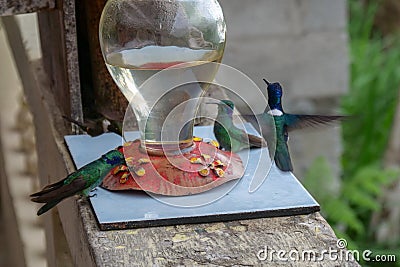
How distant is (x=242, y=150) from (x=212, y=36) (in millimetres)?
228

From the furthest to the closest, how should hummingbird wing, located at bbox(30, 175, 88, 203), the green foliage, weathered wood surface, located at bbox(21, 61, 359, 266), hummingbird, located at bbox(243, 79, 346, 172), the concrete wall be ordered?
the green foliage → the concrete wall → hummingbird, located at bbox(243, 79, 346, 172) → hummingbird wing, located at bbox(30, 175, 88, 203) → weathered wood surface, located at bbox(21, 61, 359, 266)

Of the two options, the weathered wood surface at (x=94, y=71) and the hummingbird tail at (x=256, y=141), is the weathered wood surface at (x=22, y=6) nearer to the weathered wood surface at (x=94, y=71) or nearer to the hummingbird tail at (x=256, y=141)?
the weathered wood surface at (x=94, y=71)

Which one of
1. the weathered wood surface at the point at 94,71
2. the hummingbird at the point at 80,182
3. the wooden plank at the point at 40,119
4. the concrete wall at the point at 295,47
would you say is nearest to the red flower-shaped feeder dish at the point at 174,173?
the hummingbird at the point at 80,182

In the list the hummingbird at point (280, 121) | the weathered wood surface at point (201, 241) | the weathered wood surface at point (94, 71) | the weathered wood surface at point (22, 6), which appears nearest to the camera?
the weathered wood surface at point (201, 241)

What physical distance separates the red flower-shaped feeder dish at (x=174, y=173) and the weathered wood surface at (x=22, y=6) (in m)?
0.37

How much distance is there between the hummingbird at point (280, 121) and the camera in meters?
1.23

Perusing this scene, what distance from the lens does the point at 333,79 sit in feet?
10.4

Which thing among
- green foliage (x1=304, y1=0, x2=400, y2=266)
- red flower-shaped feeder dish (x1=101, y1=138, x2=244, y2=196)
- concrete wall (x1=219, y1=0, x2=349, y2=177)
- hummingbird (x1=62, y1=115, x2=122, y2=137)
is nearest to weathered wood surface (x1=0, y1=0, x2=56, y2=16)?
hummingbird (x1=62, y1=115, x2=122, y2=137)

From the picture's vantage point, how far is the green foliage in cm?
314

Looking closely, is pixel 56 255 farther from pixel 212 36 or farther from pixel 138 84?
pixel 212 36

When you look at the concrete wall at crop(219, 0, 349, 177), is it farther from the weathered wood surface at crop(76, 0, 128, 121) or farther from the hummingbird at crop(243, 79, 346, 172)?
the hummingbird at crop(243, 79, 346, 172)

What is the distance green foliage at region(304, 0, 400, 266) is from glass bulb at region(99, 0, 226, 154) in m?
1.82

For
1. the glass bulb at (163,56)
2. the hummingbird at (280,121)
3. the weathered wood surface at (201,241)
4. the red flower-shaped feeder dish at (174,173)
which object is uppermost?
the glass bulb at (163,56)

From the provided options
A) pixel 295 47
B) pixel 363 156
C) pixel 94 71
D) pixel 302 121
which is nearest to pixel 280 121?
pixel 302 121
